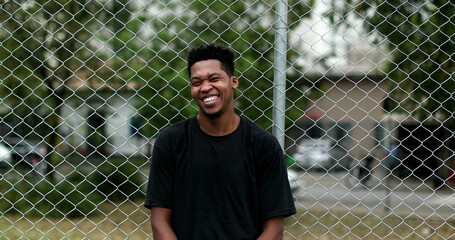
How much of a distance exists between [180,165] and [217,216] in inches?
10.6

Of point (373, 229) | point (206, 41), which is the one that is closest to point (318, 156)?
point (206, 41)

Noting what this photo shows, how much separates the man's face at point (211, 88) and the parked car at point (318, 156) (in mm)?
1025

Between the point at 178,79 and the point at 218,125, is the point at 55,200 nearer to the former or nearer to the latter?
the point at 178,79

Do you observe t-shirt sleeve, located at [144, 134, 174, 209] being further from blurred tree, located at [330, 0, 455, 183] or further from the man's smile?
blurred tree, located at [330, 0, 455, 183]

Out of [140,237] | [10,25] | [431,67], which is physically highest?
[10,25]

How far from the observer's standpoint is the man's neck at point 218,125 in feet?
7.82

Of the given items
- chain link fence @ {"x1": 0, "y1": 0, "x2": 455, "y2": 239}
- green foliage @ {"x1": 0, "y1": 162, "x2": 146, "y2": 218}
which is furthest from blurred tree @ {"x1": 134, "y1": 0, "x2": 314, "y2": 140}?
green foliage @ {"x1": 0, "y1": 162, "x2": 146, "y2": 218}

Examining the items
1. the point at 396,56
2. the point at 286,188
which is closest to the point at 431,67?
the point at 396,56

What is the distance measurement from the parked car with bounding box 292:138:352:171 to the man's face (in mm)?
1025

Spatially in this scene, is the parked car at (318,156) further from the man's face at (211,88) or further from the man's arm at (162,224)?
the man's arm at (162,224)

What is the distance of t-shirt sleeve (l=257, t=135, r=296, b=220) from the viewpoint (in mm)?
2326

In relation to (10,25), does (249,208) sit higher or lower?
lower

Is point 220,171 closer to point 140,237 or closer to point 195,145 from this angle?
point 195,145

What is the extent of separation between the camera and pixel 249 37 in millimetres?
7828
